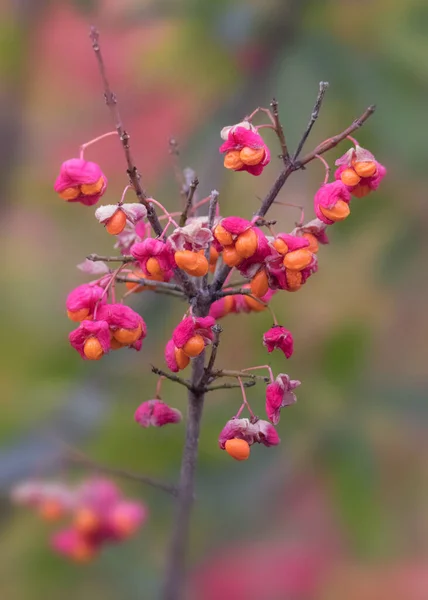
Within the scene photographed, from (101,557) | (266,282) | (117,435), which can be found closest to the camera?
(266,282)

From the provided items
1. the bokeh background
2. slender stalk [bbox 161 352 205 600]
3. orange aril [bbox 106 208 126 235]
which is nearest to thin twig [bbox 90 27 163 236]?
orange aril [bbox 106 208 126 235]

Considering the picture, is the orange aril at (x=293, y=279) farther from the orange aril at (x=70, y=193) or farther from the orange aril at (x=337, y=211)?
the orange aril at (x=70, y=193)

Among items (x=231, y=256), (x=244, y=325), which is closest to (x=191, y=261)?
(x=231, y=256)

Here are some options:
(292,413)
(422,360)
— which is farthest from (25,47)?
(422,360)

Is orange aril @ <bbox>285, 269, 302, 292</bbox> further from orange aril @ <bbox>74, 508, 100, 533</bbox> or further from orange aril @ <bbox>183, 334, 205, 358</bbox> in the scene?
orange aril @ <bbox>74, 508, 100, 533</bbox>

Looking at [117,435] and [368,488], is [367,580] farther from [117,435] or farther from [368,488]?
[117,435]

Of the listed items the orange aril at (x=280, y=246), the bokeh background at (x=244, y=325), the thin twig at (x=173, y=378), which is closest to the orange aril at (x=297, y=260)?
the orange aril at (x=280, y=246)

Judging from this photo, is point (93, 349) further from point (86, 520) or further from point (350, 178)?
point (86, 520)
